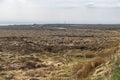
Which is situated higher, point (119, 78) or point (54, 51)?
point (119, 78)

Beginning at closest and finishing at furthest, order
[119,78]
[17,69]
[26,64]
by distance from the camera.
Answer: [119,78]
[17,69]
[26,64]

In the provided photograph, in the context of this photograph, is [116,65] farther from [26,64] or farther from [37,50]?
[37,50]

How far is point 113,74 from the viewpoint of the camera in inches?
379

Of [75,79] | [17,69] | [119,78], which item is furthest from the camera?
[17,69]

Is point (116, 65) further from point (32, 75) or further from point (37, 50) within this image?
point (37, 50)

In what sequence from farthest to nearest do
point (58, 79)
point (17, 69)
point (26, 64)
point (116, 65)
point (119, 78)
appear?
point (26, 64) < point (17, 69) < point (58, 79) < point (116, 65) < point (119, 78)

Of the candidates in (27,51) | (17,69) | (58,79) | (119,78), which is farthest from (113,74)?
(27,51)

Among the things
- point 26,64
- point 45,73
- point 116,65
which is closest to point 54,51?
point 26,64

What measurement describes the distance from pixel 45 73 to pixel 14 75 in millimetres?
2019

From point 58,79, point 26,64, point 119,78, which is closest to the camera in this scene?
Result: point 119,78

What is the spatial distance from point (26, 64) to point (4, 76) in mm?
5660

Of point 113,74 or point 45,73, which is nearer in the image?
point 113,74

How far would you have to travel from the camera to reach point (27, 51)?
38.7 m

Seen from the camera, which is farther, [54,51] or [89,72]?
[54,51]
